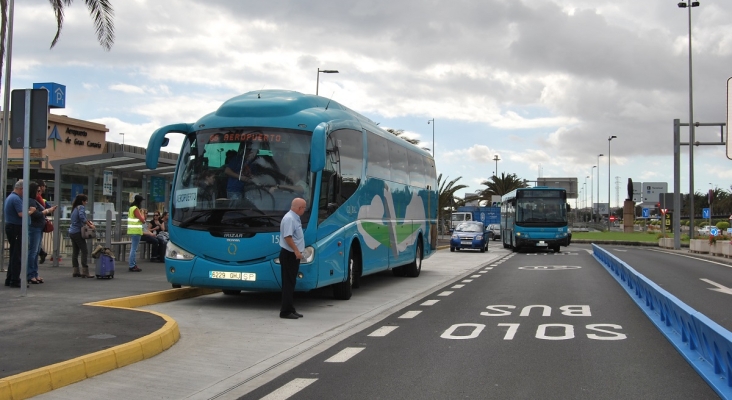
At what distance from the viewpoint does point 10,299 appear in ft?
37.4

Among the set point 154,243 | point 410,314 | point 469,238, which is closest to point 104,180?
point 154,243

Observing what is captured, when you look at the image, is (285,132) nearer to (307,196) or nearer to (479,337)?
(307,196)

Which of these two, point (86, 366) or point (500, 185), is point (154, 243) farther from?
point (500, 185)

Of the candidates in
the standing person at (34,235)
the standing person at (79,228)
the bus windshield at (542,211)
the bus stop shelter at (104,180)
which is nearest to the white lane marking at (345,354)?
the standing person at (34,235)

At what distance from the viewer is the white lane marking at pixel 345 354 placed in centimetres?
831

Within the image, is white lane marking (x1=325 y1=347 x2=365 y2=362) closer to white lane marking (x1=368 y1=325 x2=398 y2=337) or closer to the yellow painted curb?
white lane marking (x1=368 y1=325 x2=398 y2=337)

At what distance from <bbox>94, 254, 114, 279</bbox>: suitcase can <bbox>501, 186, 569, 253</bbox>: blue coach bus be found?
87.4 feet

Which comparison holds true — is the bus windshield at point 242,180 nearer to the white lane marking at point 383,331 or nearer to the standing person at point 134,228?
the white lane marking at point 383,331

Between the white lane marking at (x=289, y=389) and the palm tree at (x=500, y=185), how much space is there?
3258 inches

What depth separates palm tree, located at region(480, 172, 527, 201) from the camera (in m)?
89.4

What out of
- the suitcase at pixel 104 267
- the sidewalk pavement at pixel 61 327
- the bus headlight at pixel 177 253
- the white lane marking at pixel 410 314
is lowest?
the white lane marking at pixel 410 314

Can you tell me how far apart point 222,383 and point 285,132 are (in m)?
6.31

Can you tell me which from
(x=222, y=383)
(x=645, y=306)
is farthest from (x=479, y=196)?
(x=222, y=383)

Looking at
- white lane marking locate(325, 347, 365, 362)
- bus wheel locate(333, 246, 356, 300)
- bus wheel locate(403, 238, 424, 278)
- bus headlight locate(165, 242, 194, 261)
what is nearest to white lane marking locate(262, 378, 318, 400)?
white lane marking locate(325, 347, 365, 362)
